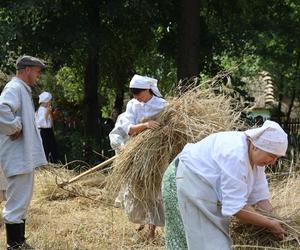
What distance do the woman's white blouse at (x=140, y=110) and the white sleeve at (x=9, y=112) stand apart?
997 millimetres

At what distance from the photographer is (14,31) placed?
9.52 metres

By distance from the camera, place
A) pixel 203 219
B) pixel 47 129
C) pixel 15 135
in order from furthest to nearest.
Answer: pixel 47 129
pixel 15 135
pixel 203 219

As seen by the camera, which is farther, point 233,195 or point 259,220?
point 259,220

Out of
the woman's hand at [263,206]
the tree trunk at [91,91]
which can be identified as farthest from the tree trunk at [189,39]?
the woman's hand at [263,206]

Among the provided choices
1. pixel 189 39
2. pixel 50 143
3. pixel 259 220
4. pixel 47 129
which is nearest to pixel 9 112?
pixel 259 220

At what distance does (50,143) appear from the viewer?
10.5m

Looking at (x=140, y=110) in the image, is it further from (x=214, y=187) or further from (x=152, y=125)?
(x=214, y=187)

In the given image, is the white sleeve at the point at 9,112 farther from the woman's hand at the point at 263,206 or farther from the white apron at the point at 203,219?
the woman's hand at the point at 263,206

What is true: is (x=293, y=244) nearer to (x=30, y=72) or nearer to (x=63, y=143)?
(x=30, y=72)

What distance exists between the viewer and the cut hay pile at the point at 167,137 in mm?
4750

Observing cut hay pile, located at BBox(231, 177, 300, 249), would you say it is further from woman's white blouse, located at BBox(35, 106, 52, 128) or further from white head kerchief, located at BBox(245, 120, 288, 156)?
woman's white blouse, located at BBox(35, 106, 52, 128)

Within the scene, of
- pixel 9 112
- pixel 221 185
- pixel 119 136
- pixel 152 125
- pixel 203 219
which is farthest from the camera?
pixel 119 136

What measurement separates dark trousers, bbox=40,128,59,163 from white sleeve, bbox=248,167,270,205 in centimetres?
753

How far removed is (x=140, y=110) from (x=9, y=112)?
117 centimetres
